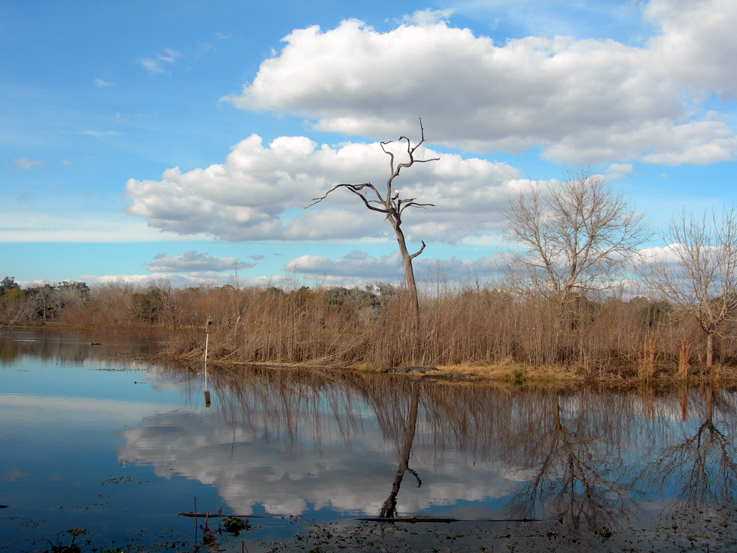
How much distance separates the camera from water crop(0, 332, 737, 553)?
5.09 m

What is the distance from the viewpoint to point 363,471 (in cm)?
713

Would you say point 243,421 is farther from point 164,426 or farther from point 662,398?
point 662,398

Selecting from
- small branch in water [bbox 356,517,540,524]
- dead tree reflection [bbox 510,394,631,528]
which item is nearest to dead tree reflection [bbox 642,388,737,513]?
dead tree reflection [bbox 510,394,631,528]

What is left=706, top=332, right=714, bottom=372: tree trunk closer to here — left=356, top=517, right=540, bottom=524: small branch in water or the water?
the water

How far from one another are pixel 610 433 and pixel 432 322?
9569 millimetres

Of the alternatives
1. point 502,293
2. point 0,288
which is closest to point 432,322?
point 502,293

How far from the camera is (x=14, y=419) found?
9820 millimetres

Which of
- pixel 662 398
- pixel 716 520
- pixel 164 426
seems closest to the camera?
pixel 716 520

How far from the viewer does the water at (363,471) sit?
5094 millimetres

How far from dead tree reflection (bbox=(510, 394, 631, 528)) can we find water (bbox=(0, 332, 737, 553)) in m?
0.03

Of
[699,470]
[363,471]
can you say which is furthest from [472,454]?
[699,470]

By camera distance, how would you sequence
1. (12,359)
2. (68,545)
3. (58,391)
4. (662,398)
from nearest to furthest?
(68,545)
(58,391)
(662,398)
(12,359)

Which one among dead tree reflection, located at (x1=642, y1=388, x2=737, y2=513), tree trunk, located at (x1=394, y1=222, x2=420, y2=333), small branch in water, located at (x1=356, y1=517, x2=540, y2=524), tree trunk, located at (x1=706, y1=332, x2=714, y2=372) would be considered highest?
tree trunk, located at (x1=394, y1=222, x2=420, y2=333)

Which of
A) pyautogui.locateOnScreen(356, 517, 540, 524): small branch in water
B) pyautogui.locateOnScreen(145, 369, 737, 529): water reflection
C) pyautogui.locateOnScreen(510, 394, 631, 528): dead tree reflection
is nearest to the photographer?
pyautogui.locateOnScreen(356, 517, 540, 524): small branch in water
